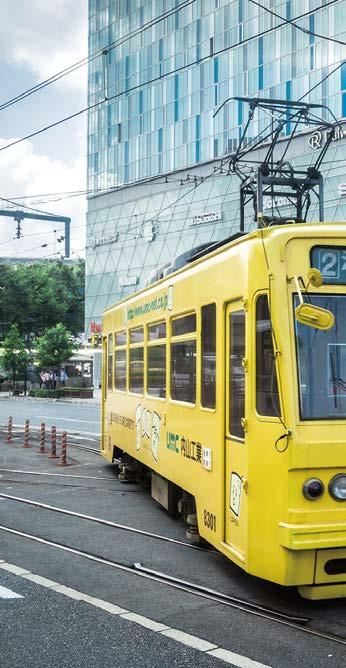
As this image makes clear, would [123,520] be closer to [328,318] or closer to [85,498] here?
[85,498]

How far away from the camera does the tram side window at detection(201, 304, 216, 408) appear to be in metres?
6.62

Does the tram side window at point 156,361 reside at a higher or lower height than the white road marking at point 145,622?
higher

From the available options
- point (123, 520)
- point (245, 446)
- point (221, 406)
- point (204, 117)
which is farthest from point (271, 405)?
point (204, 117)

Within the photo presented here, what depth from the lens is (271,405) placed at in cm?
544

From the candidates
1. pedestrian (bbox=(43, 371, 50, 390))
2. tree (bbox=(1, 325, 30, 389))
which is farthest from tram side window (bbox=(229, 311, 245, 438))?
tree (bbox=(1, 325, 30, 389))

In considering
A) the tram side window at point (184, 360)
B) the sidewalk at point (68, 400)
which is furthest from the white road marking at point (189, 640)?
the sidewalk at point (68, 400)

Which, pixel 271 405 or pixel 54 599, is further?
pixel 54 599

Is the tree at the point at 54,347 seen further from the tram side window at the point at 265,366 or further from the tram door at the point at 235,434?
the tram side window at the point at 265,366

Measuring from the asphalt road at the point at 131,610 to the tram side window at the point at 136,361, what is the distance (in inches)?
73.3

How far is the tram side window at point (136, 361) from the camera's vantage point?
1019cm

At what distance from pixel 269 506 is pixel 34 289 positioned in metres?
57.0

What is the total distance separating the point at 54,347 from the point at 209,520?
143 feet

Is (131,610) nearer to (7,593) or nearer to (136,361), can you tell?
(7,593)

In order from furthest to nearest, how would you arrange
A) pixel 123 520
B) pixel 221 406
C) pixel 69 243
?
1. pixel 69 243
2. pixel 123 520
3. pixel 221 406
